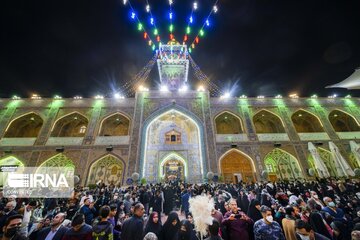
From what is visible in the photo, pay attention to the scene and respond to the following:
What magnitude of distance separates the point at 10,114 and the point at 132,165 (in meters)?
12.3

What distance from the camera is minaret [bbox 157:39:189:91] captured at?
19531 mm

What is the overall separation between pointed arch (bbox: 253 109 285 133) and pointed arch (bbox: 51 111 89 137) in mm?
17269

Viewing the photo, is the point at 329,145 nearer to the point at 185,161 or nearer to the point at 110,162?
the point at 185,161

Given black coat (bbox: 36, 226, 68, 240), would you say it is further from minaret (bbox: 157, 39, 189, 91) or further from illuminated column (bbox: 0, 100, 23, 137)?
illuminated column (bbox: 0, 100, 23, 137)

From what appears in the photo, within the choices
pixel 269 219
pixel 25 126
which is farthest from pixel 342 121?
pixel 25 126

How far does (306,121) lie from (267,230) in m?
20.6

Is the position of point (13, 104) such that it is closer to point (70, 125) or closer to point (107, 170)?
point (70, 125)

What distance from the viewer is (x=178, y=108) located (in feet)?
56.5

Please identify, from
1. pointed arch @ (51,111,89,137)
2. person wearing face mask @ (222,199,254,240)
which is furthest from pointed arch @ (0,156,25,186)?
person wearing face mask @ (222,199,254,240)

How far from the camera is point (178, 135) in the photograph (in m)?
17.3

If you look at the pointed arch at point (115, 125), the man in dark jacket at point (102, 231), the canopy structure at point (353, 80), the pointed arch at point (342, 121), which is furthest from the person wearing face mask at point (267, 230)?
the pointed arch at point (342, 121)

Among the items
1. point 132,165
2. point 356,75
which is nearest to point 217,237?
point 132,165

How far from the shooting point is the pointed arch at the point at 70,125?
56.2 ft

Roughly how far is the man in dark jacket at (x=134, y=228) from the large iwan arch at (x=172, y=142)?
11630 mm
